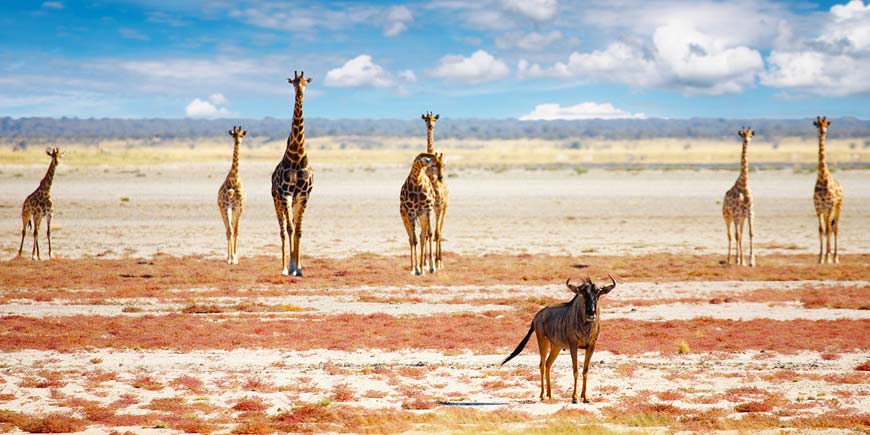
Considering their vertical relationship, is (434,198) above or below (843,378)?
above

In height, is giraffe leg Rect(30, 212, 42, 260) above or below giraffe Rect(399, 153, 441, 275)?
below

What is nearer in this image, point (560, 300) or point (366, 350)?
point (366, 350)

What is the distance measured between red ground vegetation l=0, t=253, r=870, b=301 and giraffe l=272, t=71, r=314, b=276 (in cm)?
75

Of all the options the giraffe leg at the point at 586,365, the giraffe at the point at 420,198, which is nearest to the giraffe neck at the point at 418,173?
the giraffe at the point at 420,198

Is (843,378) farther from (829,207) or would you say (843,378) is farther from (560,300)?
(829,207)

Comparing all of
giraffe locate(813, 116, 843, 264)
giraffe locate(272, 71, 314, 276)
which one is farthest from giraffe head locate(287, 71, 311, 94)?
giraffe locate(813, 116, 843, 264)

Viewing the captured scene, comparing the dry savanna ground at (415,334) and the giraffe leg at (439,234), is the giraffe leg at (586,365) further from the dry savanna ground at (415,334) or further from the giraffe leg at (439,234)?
the giraffe leg at (439,234)

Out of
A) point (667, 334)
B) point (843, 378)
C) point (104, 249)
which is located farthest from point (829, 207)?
point (104, 249)

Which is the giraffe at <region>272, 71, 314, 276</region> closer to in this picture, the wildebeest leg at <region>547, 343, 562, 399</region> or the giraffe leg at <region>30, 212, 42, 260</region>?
the giraffe leg at <region>30, 212, 42, 260</region>

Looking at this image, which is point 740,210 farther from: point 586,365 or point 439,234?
point 586,365

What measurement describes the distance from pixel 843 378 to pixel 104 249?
2430 centimetres

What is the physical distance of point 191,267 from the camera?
26125 millimetres

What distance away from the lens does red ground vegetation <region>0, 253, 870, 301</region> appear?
2278 centimetres

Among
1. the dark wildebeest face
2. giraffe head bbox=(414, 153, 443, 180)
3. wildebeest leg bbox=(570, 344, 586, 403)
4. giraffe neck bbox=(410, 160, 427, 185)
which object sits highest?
giraffe head bbox=(414, 153, 443, 180)
